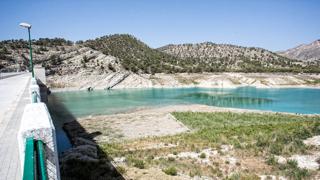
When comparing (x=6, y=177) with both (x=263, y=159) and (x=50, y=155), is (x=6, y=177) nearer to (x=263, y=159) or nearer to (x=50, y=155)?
(x=50, y=155)

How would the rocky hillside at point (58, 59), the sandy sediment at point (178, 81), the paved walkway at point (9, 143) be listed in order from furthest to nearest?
the sandy sediment at point (178, 81)
the rocky hillside at point (58, 59)
the paved walkway at point (9, 143)

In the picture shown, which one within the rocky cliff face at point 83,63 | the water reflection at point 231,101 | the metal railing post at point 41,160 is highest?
the rocky cliff face at point 83,63

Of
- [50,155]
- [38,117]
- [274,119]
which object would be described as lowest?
[274,119]

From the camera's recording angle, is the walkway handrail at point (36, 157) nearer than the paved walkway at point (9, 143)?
Yes

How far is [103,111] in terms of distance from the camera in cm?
5156

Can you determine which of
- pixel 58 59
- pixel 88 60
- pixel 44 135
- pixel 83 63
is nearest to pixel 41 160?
pixel 44 135

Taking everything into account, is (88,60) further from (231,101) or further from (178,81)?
(231,101)

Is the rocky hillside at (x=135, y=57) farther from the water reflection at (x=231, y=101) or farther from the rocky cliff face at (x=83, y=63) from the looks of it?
the water reflection at (x=231, y=101)

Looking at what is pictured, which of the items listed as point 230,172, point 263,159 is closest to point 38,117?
point 230,172

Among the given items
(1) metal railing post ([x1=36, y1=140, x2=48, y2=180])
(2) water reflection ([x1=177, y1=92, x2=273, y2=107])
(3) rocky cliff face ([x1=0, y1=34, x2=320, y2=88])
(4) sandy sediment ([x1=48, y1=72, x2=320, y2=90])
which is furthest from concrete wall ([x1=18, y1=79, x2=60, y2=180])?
(4) sandy sediment ([x1=48, y1=72, x2=320, y2=90])

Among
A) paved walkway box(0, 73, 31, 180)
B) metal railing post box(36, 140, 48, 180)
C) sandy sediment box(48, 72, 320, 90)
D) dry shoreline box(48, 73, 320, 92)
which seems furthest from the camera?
sandy sediment box(48, 72, 320, 90)

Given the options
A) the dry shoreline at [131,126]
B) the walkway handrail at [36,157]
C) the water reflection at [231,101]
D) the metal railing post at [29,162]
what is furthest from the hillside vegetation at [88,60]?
the metal railing post at [29,162]

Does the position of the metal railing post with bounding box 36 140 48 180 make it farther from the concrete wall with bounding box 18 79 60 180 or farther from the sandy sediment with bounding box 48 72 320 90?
the sandy sediment with bounding box 48 72 320 90

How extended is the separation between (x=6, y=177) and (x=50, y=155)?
3643 mm
